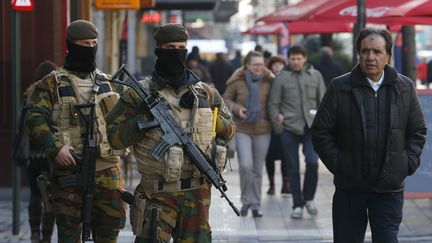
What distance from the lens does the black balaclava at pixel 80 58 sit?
24.0ft

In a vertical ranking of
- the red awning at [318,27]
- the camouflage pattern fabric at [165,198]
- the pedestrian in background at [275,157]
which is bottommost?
the pedestrian in background at [275,157]

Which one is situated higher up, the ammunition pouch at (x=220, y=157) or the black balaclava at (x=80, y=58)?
the black balaclava at (x=80, y=58)

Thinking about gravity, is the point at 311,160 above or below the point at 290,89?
below

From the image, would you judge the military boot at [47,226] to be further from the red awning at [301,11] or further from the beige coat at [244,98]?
the red awning at [301,11]

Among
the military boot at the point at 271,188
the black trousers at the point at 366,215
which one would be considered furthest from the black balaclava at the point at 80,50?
the military boot at the point at 271,188

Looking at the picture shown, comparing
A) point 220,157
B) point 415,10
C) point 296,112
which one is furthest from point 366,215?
point 415,10

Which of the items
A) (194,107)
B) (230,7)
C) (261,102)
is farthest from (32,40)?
(230,7)

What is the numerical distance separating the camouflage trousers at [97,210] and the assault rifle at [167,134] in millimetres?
1054

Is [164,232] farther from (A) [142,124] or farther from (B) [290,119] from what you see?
(B) [290,119]

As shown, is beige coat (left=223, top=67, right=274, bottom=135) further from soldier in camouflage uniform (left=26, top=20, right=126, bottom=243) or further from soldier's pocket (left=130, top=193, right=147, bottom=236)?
soldier's pocket (left=130, top=193, right=147, bottom=236)

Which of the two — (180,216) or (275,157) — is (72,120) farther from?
(275,157)

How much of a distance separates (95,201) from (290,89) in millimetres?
4530

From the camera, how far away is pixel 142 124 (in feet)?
20.6

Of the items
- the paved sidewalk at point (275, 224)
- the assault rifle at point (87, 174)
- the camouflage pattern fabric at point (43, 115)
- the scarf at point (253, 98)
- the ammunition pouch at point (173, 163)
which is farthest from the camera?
the scarf at point (253, 98)
